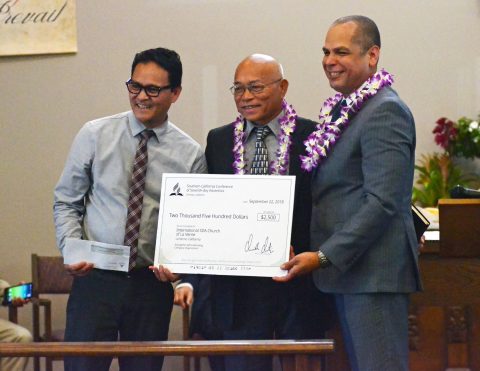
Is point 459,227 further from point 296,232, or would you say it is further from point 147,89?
point 147,89

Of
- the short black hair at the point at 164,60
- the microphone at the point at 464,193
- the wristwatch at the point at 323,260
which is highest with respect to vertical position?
the short black hair at the point at 164,60

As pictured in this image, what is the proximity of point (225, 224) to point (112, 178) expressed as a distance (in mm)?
418

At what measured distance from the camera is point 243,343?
2139mm

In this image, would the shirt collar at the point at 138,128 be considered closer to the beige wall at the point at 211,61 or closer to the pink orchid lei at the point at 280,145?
the pink orchid lei at the point at 280,145

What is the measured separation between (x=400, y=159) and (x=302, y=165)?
0.36 m

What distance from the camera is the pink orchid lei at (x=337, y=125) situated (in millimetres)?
2871

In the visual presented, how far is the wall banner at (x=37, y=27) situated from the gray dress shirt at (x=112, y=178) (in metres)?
2.85

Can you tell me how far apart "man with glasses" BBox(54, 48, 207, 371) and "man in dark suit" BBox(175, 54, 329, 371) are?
134mm

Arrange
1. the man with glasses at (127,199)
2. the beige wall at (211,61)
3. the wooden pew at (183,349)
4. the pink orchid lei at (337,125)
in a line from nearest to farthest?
the wooden pew at (183,349) < the pink orchid lei at (337,125) < the man with glasses at (127,199) < the beige wall at (211,61)

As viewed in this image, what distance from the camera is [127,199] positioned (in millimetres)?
3070

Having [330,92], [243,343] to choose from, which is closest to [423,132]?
[330,92]

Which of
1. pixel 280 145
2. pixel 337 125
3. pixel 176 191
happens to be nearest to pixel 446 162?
pixel 280 145

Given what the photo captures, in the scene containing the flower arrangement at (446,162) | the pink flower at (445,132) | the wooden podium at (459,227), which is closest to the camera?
the wooden podium at (459,227)

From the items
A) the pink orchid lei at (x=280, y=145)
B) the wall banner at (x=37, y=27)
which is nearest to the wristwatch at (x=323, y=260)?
the pink orchid lei at (x=280, y=145)
